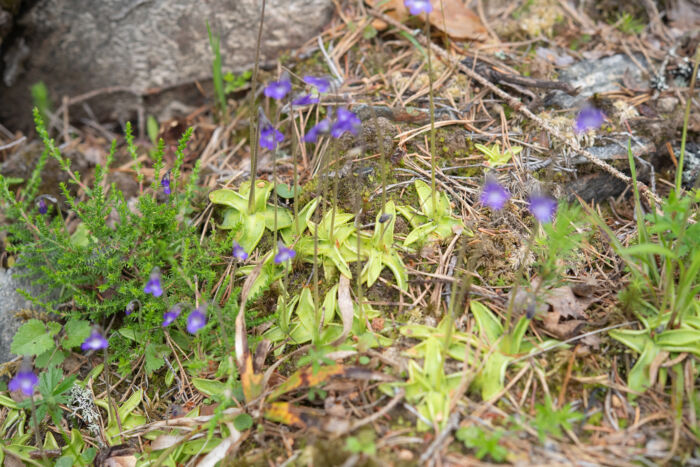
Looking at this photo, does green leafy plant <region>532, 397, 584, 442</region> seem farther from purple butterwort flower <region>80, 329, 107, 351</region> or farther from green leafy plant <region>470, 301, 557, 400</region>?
purple butterwort flower <region>80, 329, 107, 351</region>

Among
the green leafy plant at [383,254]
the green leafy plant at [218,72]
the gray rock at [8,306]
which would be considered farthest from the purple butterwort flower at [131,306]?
the green leafy plant at [218,72]

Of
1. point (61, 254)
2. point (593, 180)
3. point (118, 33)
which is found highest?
point (118, 33)

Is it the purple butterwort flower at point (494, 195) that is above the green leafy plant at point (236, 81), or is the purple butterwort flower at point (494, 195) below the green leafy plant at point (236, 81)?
below

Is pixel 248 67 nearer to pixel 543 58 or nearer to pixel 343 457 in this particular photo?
pixel 543 58

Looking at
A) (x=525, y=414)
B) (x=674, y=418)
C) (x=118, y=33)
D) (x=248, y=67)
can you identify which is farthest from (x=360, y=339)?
(x=118, y=33)

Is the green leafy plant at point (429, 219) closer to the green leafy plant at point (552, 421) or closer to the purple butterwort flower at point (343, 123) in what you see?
the purple butterwort flower at point (343, 123)

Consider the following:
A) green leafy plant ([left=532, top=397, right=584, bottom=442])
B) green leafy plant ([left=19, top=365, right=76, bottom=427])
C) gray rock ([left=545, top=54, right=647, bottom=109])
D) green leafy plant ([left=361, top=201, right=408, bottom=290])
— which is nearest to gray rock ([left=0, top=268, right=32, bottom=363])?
green leafy plant ([left=19, top=365, right=76, bottom=427])

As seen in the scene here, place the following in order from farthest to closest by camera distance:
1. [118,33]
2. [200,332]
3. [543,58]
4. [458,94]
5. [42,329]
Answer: [118,33]
[543,58]
[458,94]
[42,329]
[200,332]
